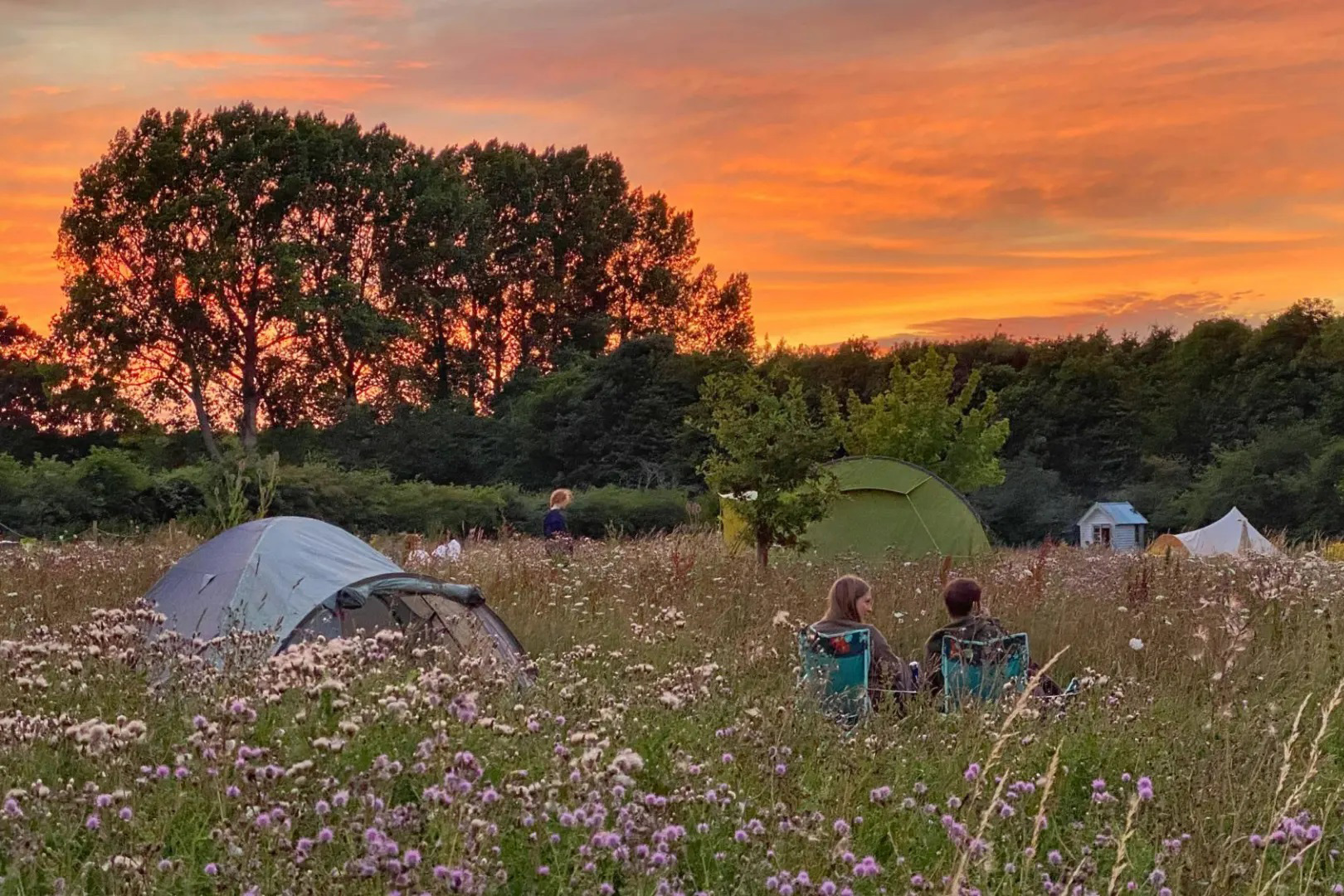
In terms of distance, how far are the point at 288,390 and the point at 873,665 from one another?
1361 inches

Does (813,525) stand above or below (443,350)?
below

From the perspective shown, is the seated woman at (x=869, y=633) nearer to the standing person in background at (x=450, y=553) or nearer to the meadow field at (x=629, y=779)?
the meadow field at (x=629, y=779)

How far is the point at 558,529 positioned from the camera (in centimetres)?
1393

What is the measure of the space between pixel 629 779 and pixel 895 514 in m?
16.5

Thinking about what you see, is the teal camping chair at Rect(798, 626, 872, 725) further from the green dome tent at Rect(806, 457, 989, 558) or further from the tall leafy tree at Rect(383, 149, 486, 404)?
the tall leafy tree at Rect(383, 149, 486, 404)

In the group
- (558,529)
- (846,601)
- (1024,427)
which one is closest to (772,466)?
(558,529)

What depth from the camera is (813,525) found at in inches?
747

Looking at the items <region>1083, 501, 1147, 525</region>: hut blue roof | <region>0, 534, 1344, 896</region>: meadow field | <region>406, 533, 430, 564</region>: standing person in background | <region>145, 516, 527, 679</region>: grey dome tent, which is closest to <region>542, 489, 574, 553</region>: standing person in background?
<region>406, 533, 430, 564</region>: standing person in background

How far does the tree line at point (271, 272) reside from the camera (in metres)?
35.1

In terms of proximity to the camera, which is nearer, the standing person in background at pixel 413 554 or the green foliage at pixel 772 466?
the standing person in background at pixel 413 554

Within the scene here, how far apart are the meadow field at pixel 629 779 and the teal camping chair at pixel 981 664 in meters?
0.39

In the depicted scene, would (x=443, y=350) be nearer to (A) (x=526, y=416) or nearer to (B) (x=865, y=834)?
(A) (x=526, y=416)

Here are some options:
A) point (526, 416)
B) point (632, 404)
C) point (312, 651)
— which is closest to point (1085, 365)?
point (632, 404)

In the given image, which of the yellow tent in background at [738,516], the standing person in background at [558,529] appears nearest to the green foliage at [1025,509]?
the yellow tent in background at [738,516]
